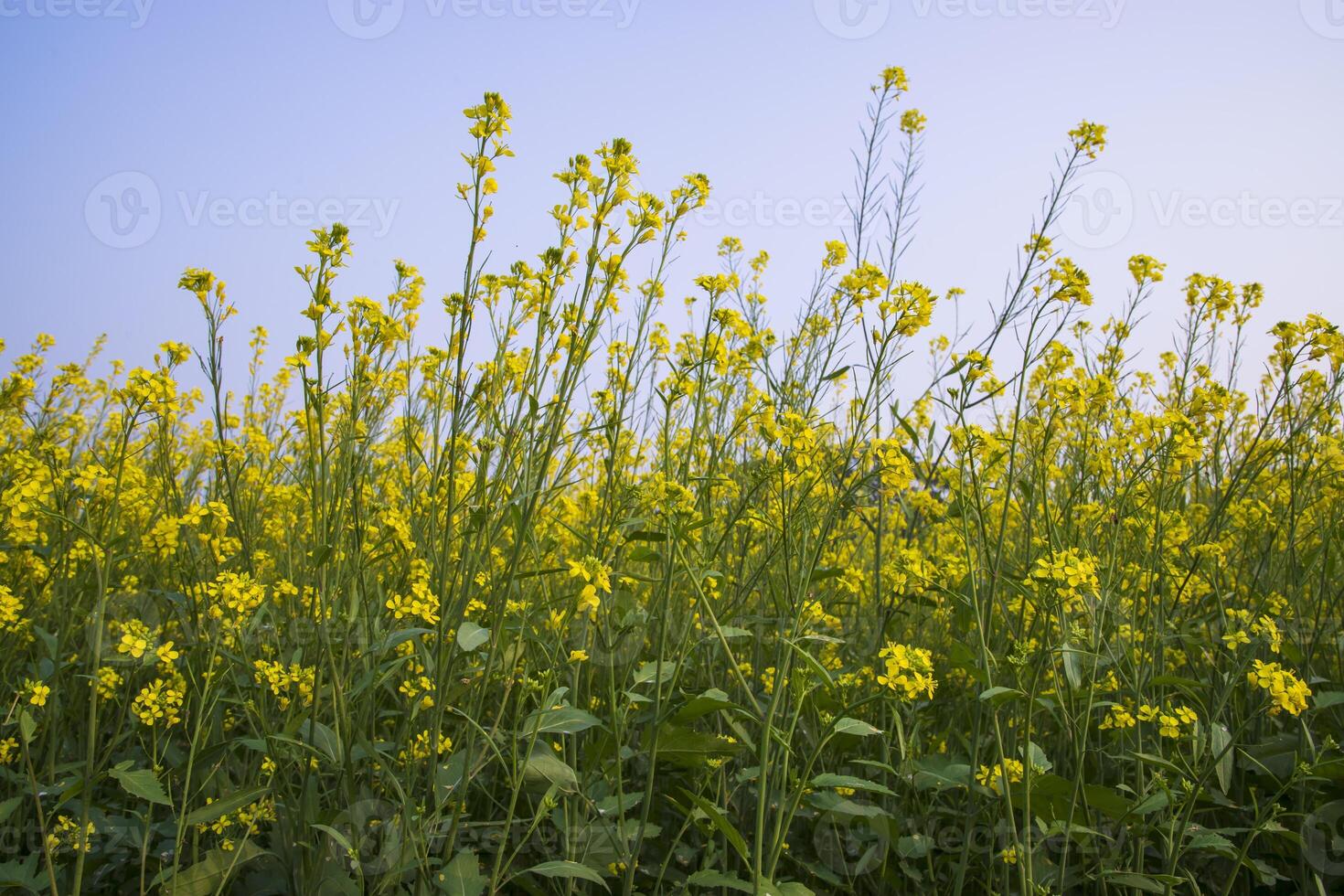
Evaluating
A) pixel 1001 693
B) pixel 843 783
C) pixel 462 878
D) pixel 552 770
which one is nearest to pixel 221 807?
pixel 462 878

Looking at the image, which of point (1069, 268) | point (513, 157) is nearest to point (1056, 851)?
point (1069, 268)

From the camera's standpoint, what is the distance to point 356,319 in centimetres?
183

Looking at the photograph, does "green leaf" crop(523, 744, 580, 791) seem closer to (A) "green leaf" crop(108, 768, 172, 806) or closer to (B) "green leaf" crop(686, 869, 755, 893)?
(B) "green leaf" crop(686, 869, 755, 893)

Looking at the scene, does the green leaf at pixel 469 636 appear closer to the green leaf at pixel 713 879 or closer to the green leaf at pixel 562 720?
the green leaf at pixel 562 720

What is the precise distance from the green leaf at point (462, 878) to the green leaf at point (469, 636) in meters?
0.38

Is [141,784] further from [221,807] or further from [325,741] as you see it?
[325,741]

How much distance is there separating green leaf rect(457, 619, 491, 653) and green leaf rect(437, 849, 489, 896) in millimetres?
381

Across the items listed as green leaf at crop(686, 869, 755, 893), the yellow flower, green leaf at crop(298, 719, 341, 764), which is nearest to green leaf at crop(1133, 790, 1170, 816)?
green leaf at crop(686, 869, 755, 893)

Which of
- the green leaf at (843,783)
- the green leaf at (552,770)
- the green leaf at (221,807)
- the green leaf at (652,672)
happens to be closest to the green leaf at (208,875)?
the green leaf at (221,807)

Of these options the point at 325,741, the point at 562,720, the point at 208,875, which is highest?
the point at 562,720

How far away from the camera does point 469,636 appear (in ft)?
4.92

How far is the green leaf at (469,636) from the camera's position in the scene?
146 centimetres

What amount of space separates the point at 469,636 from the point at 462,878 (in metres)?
0.43

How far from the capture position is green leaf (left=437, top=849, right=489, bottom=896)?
145 centimetres
